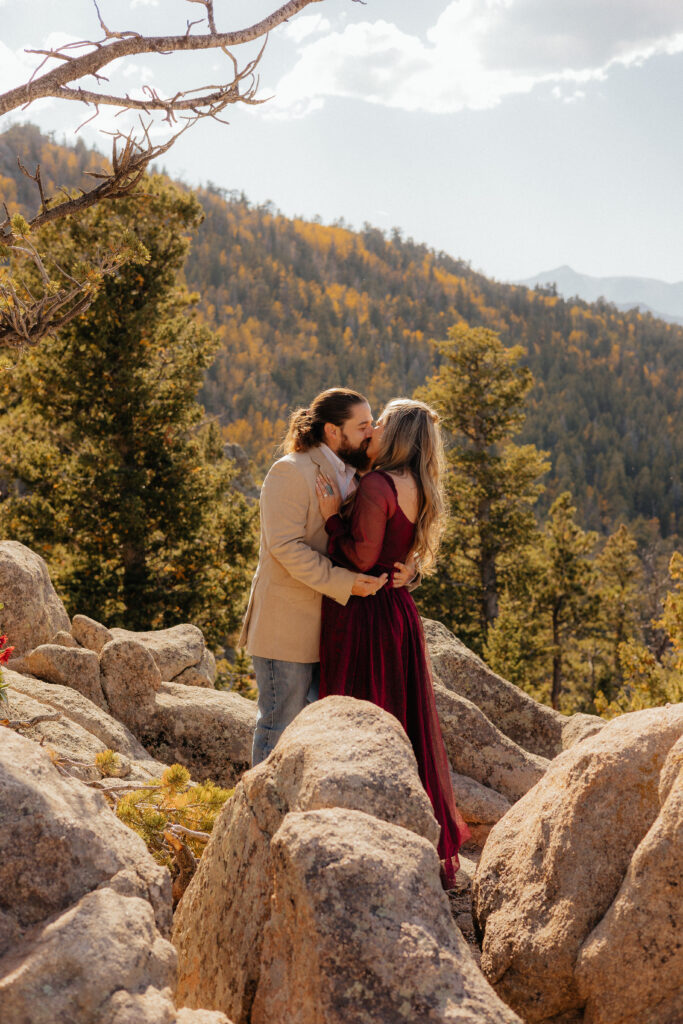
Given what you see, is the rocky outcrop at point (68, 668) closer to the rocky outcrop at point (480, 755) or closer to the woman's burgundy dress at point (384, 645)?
the rocky outcrop at point (480, 755)

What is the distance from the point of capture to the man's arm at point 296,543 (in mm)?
4230

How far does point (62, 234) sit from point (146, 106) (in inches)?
492

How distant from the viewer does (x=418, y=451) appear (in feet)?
14.1

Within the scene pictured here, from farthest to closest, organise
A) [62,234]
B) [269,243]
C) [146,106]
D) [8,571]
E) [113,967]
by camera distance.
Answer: [269,243]
[62,234]
[8,571]
[146,106]
[113,967]

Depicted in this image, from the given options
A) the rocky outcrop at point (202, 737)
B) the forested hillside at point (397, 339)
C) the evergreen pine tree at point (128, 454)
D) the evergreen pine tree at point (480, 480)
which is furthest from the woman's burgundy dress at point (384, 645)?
A: the forested hillside at point (397, 339)

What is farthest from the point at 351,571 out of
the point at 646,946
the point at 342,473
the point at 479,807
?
the point at 479,807

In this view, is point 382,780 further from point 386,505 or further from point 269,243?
point 269,243

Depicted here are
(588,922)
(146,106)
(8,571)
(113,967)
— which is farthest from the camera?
(8,571)

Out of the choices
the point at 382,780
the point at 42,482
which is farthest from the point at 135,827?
the point at 42,482

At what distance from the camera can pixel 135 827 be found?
367cm

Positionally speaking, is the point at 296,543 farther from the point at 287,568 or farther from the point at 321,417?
the point at 321,417

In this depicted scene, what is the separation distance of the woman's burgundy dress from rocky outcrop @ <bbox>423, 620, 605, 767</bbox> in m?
3.53

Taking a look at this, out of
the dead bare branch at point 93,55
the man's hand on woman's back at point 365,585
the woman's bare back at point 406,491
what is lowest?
the man's hand on woman's back at point 365,585

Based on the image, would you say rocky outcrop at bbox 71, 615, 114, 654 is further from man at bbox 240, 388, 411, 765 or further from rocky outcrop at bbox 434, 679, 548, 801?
man at bbox 240, 388, 411, 765
